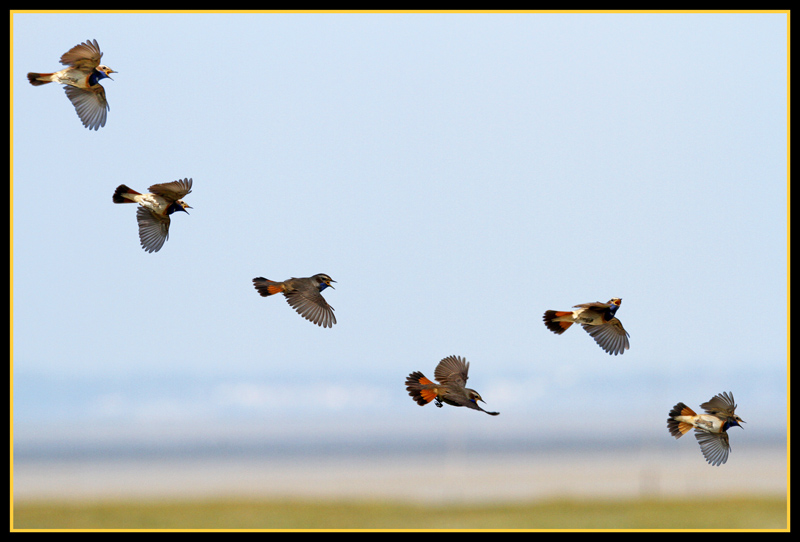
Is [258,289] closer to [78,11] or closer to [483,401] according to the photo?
[483,401]

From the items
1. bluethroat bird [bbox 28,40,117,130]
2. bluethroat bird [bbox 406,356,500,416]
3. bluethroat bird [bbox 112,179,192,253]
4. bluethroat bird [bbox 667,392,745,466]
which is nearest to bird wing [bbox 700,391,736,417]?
bluethroat bird [bbox 667,392,745,466]

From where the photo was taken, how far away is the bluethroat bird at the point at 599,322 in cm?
919

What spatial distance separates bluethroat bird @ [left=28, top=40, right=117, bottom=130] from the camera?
29.2 feet

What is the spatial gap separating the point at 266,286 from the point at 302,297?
0.39m

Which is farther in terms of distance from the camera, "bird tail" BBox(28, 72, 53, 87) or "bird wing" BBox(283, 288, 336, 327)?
"bird wing" BBox(283, 288, 336, 327)

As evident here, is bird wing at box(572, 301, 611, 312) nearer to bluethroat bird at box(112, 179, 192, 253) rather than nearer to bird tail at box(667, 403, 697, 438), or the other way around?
bird tail at box(667, 403, 697, 438)

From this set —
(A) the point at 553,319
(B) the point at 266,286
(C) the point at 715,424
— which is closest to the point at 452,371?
(A) the point at 553,319

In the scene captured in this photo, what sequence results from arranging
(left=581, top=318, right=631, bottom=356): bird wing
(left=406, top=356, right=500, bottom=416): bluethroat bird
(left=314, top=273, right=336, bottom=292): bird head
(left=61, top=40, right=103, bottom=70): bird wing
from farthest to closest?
(left=314, top=273, right=336, bottom=292): bird head → (left=581, top=318, right=631, bottom=356): bird wing → (left=406, top=356, right=500, bottom=416): bluethroat bird → (left=61, top=40, right=103, bottom=70): bird wing

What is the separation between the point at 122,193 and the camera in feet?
29.8

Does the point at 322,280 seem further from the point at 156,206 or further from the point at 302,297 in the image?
the point at 156,206

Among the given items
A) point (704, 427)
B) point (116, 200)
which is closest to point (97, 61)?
point (116, 200)

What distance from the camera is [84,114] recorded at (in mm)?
9180

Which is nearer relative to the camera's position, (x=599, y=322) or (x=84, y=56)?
(x=84, y=56)

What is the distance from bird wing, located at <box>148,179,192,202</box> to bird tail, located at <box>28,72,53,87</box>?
1460 mm
